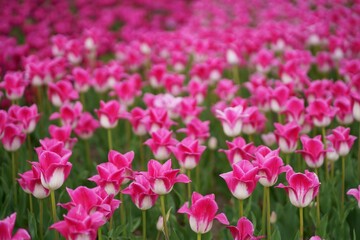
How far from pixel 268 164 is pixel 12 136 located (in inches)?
61.0

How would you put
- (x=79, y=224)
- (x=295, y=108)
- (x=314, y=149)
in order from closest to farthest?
(x=79, y=224)
(x=314, y=149)
(x=295, y=108)

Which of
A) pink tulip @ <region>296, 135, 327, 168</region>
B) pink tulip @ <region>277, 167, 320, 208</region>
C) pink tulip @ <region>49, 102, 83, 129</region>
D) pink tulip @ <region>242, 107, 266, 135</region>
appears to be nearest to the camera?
pink tulip @ <region>277, 167, 320, 208</region>

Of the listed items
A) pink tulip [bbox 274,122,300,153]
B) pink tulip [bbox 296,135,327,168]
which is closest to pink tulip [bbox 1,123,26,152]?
pink tulip [bbox 274,122,300,153]

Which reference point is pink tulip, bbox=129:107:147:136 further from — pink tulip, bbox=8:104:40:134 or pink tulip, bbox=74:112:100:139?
pink tulip, bbox=8:104:40:134

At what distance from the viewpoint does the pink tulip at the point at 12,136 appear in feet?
8.86

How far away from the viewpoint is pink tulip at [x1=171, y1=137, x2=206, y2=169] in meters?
2.49

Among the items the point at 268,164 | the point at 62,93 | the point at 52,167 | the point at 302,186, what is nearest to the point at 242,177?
the point at 268,164

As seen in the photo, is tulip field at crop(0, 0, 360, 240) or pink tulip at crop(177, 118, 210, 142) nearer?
tulip field at crop(0, 0, 360, 240)

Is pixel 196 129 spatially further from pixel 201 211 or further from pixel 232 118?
pixel 201 211

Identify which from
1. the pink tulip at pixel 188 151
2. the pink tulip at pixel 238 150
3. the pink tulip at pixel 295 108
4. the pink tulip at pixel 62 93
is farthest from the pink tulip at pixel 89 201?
the pink tulip at pixel 62 93

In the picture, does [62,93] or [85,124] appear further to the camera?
[62,93]

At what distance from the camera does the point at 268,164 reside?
213 centimetres

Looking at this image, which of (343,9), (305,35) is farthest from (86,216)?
(343,9)

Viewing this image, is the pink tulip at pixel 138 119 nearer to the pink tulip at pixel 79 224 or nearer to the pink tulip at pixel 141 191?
the pink tulip at pixel 141 191
